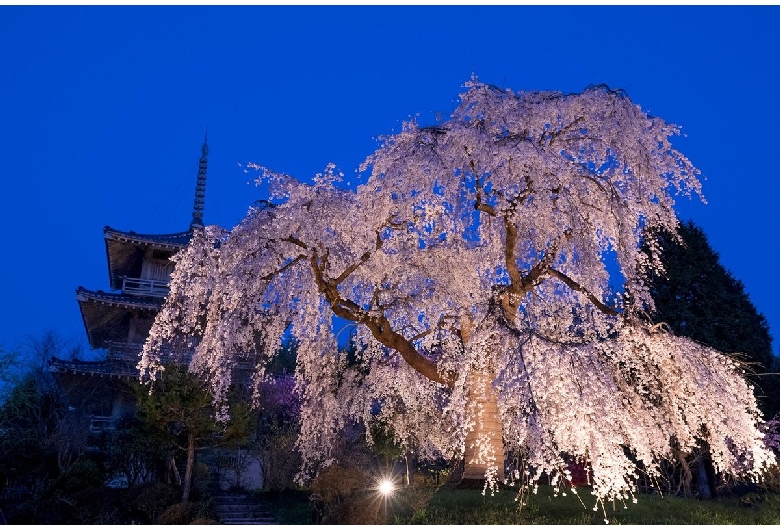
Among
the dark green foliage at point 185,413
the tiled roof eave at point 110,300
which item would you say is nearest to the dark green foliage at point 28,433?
the tiled roof eave at point 110,300

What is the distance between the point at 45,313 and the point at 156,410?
156473 millimetres

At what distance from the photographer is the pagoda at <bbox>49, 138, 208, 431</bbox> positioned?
64.2 ft

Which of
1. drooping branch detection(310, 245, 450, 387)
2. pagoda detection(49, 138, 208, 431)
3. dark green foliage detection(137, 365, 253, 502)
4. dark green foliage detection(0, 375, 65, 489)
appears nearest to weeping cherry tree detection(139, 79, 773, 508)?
drooping branch detection(310, 245, 450, 387)

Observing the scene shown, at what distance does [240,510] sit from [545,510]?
10.6 meters

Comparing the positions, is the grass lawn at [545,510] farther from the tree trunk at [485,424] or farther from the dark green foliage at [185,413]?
the dark green foliage at [185,413]

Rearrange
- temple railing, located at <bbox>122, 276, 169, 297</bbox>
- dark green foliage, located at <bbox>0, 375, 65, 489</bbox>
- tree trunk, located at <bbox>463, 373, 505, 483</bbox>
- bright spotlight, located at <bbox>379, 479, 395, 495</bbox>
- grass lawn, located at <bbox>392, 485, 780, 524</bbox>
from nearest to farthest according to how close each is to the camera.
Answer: grass lawn, located at <bbox>392, 485, 780, 524</bbox>
tree trunk, located at <bbox>463, 373, 505, 483</bbox>
bright spotlight, located at <bbox>379, 479, 395, 495</bbox>
dark green foliage, located at <bbox>0, 375, 65, 489</bbox>
temple railing, located at <bbox>122, 276, 169, 297</bbox>

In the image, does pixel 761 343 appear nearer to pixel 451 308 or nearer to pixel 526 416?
pixel 451 308

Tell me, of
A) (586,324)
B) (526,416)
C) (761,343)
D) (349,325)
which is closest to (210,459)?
(349,325)

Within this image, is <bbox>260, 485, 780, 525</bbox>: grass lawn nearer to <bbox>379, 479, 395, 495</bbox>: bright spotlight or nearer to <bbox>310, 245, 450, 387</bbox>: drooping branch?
<bbox>379, 479, 395, 495</bbox>: bright spotlight

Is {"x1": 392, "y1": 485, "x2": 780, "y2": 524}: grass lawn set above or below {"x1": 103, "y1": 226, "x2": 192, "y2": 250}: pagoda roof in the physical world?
below

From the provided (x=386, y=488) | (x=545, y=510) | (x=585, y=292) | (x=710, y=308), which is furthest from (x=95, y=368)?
(x=710, y=308)

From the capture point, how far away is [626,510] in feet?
31.6

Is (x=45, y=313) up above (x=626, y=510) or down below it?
above

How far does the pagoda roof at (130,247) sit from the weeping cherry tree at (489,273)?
1216 centimetres
